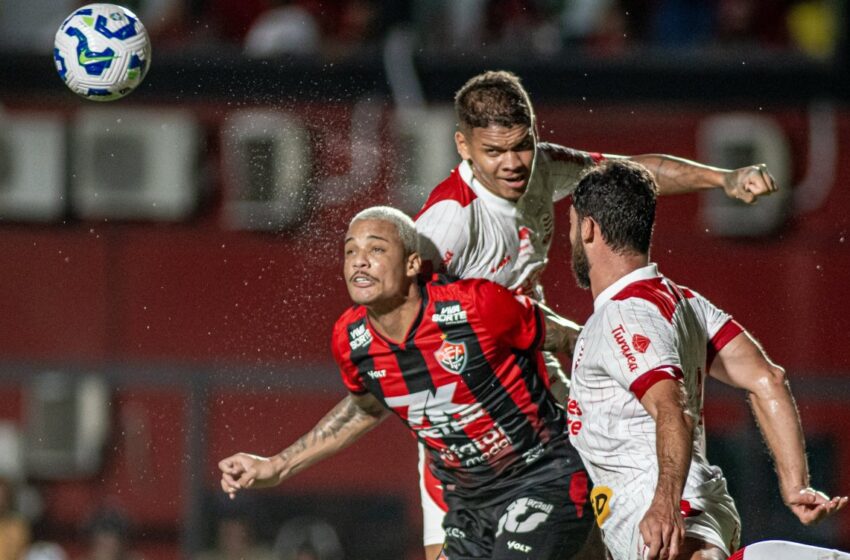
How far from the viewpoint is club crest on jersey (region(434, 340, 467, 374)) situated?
5.59 metres

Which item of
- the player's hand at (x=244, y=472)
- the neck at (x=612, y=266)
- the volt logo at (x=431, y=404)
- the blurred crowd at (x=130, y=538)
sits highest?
the neck at (x=612, y=266)

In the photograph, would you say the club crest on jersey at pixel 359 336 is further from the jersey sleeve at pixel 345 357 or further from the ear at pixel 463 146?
the ear at pixel 463 146

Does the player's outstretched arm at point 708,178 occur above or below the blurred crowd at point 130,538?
above

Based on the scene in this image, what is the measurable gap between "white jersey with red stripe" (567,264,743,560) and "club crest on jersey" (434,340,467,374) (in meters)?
0.72

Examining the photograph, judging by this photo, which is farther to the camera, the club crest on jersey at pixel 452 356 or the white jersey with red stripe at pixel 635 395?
the club crest on jersey at pixel 452 356

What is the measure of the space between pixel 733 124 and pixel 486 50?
2247 mm

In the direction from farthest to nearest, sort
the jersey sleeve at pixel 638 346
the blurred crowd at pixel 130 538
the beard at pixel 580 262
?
the blurred crowd at pixel 130 538, the beard at pixel 580 262, the jersey sleeve at pixel 638 346

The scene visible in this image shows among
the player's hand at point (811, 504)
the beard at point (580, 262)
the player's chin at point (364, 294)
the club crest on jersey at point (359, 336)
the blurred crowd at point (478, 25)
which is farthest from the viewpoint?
the blurred crowd at point (478, 25)

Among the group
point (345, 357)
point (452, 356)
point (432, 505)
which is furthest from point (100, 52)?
point (432, 505)

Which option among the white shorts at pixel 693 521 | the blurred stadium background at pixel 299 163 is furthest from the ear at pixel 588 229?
the blurred stadium background at pixel 299 163

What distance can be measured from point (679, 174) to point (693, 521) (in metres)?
2.03

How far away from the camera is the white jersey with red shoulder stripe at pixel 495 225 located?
589cm

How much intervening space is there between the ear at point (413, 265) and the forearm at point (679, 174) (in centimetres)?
113

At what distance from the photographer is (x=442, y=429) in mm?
5703
